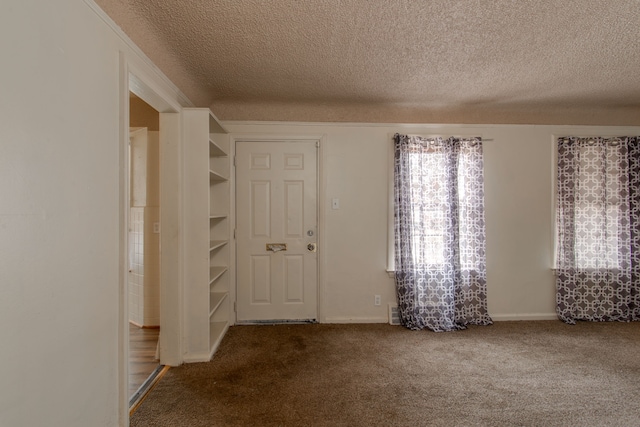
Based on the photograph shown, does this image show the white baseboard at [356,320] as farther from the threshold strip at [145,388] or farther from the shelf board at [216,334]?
the threshold strip at [145,388]

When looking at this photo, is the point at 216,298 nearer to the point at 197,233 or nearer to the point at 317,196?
the point at 197,233

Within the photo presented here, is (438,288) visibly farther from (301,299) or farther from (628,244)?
(628,244)

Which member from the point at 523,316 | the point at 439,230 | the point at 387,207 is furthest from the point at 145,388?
the point at 523,316

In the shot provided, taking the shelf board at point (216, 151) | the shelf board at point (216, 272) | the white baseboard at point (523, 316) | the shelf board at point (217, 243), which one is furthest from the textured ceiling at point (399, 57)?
the white baseboard at point (523, 316)

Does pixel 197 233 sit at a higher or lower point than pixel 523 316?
higher

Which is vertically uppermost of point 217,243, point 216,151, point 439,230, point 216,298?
point 216,151

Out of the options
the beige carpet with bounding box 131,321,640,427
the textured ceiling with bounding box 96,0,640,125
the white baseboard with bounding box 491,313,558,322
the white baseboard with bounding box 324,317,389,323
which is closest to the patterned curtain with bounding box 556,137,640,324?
the white baseboard with bounding box 491,313,558,322

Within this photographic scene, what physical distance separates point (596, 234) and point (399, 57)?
306 cm

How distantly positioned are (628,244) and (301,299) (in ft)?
12.1

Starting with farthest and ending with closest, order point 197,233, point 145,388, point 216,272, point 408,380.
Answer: point 216,272, point 197,233, point 408,380, point 145,388

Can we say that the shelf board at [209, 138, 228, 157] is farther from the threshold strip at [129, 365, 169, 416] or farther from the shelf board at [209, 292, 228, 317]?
the threshold strip at [129, 365, 169, 416]

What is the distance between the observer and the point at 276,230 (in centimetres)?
323

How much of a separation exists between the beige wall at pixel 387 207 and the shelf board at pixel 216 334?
42.2 inches

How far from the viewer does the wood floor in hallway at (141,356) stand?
2.19 m
